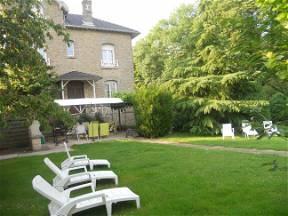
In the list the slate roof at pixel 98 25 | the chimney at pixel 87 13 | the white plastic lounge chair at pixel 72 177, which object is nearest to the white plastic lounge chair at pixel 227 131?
the white plastic lounge chair at pixel 72 177

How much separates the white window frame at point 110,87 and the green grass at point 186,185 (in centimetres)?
1673

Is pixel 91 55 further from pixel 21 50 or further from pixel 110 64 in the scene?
pixel 21 50

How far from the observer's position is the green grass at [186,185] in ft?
18.3

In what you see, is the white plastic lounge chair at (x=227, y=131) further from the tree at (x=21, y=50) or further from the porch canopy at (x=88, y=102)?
the tree at (x=21, y=50)

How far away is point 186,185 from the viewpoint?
23.2ft

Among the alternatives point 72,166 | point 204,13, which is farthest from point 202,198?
point 204,13

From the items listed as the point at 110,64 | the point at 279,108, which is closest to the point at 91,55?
the point at 110,64

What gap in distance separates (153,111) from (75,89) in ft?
33.5

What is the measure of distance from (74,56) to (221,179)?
21163 mm

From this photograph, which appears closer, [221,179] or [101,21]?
[221,179]

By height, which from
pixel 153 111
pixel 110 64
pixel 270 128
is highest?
pixel 110 64

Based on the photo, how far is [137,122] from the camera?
762 inches

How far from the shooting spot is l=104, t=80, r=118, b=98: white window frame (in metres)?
27.9

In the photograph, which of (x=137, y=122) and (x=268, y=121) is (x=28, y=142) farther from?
(x=268, y=121)
